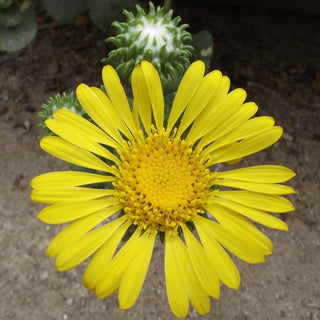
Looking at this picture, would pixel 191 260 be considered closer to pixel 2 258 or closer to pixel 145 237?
pixel 145 237

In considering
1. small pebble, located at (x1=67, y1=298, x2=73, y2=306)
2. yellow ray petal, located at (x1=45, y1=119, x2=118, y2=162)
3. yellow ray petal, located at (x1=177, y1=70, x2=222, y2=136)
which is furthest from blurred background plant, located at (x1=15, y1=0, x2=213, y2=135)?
small pebble, located at (x1=67, y1=298, x2=73, y2=306)

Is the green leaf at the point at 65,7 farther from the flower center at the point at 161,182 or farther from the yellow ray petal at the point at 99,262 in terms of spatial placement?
the yellow ray petal at the point at 99,262

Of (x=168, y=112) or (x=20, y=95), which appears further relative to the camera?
(x=20, y=95)

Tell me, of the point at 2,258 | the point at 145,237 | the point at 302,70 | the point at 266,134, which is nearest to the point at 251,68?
the point at 302,70

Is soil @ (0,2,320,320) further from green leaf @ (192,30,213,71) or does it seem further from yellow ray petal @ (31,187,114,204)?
yellow ray petal @ (31,187,114,204)

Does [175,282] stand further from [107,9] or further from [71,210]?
[107,9]

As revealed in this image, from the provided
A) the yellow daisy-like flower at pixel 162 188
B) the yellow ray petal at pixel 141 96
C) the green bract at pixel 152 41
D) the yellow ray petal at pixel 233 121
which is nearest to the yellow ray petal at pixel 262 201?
the yellow daisy-like flower at pixel 162 188
